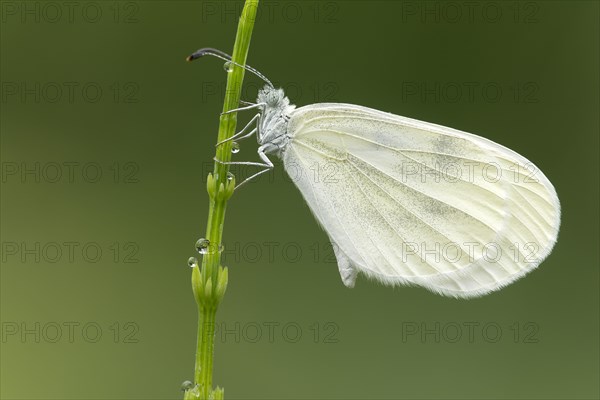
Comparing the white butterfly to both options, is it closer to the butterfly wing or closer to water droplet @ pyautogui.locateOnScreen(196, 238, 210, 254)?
the butterfly wing

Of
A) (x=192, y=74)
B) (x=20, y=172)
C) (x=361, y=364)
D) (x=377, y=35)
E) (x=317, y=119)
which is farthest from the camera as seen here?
(x=377, y=35)

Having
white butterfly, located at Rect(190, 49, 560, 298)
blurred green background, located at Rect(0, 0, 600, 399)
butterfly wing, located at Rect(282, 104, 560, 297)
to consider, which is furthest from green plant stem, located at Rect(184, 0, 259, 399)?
blurred green background, located at Rect(0, 0, 600, 399)

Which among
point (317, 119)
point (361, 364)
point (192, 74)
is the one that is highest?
point (192, 74)

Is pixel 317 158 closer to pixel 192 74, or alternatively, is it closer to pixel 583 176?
pixel 192 74

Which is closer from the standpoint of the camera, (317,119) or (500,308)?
(317,119)

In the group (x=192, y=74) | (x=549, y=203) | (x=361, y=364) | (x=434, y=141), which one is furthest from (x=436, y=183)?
(x=192, y=74)

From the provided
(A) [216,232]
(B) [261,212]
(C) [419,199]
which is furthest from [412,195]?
(B) [261,212]
